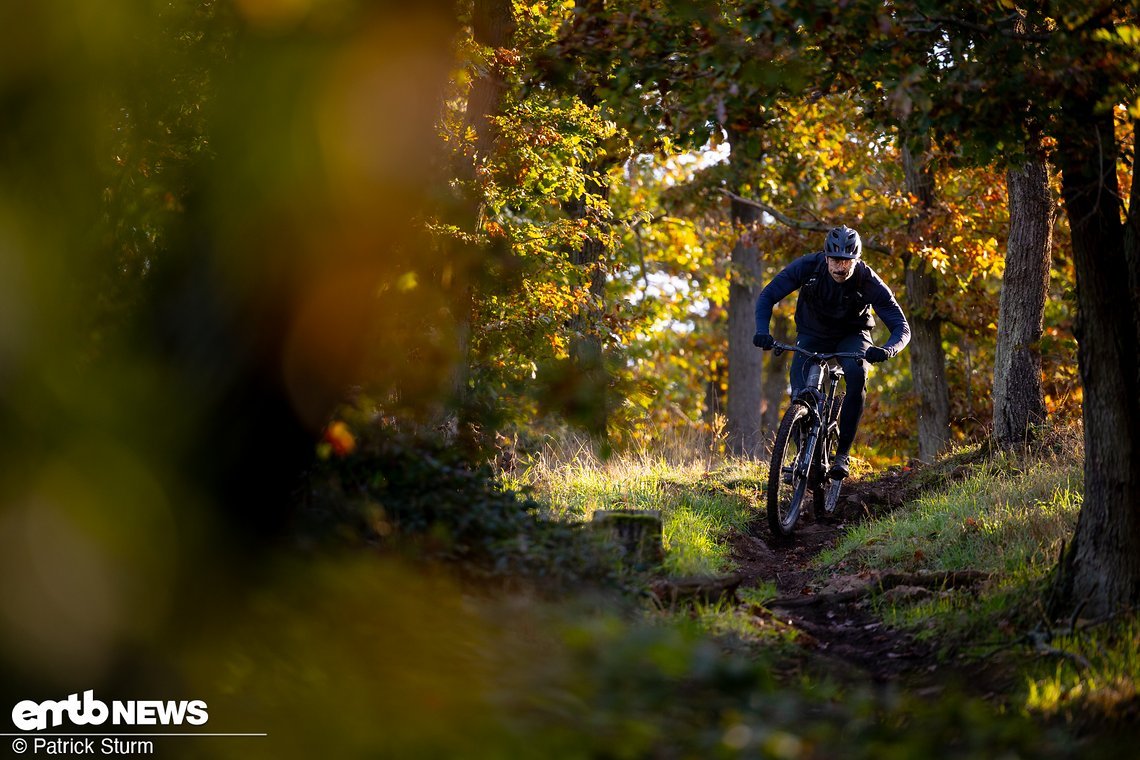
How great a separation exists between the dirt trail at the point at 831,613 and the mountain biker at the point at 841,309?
1179mm

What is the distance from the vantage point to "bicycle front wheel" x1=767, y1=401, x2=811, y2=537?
9.65 m

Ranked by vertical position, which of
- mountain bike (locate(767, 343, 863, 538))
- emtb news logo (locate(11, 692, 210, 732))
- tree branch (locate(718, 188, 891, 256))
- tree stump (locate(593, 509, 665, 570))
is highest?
tree branch (locate(718, 188, 891, 256))

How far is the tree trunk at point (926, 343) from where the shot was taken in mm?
18484

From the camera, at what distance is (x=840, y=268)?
10.1 meters

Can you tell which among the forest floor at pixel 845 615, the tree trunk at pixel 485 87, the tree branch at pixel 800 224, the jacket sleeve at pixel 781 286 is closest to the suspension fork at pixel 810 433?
the forest floor at pixel 845 615

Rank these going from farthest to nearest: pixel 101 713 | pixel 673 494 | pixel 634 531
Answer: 1. pixel 673 494
2. pixel 634 531
3. pixel 101 713

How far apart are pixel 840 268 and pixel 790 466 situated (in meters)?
1.79

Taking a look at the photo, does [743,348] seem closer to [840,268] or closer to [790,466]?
[840,268]

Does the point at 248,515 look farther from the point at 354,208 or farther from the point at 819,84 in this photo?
the point at 819,84

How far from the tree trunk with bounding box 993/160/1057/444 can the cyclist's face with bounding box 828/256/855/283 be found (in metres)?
4.21

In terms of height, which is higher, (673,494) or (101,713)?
(673,494)

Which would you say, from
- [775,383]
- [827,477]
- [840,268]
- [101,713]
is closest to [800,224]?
[827,477]

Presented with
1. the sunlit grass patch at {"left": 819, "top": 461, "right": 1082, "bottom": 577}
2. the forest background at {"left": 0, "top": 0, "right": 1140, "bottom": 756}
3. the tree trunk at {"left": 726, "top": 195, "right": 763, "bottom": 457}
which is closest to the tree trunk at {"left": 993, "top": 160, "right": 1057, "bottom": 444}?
Answer: the sunlit grass patch at {"left": 819, "top": 461, "right": 1082, "bottom": 577}

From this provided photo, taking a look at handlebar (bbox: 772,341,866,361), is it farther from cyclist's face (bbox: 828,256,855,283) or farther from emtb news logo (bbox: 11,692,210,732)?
emtb news logo (bbox: 11,692,210,732)
